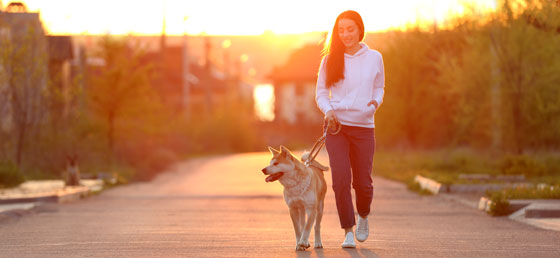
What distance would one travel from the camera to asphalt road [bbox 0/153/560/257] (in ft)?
26.7

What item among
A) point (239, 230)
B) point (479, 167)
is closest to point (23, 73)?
point (479, 167)

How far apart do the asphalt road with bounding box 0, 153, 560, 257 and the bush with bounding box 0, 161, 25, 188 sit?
219cm

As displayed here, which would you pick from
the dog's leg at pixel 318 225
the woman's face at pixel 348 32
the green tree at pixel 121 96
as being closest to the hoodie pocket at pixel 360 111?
the woman's face at pixel 348 32

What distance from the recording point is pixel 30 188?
18.0 m

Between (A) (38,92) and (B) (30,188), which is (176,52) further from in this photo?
(B) (30,188)

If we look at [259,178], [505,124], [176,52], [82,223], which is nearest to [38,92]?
[259,178]

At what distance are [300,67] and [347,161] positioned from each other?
8431 centimetres

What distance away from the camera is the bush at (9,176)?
18.5 meters

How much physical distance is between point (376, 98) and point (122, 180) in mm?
16361

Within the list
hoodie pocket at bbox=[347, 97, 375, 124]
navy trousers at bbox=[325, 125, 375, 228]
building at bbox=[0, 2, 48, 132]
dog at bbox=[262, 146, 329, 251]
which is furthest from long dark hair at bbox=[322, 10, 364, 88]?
building at bbox=[0, 2, 48, 132]

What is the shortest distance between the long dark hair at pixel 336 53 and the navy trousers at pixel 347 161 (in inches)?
17.6

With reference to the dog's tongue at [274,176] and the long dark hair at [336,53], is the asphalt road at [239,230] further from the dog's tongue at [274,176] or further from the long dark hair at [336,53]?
the long dark hair at [336,53]

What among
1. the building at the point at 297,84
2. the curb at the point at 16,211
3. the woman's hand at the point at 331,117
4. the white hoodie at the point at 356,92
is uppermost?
the white hoodie at the point at 356,92

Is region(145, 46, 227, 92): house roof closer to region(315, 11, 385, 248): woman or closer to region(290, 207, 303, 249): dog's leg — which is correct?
region(315, 11, 385, 248): woman
